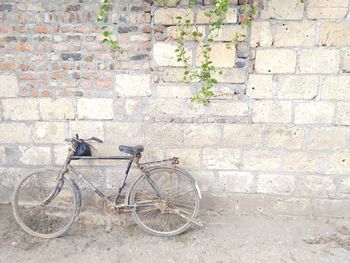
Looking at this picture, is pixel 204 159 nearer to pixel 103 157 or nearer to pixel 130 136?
pixel 130 136

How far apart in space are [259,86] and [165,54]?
1.00 metres

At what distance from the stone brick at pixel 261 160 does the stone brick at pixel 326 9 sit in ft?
4.60

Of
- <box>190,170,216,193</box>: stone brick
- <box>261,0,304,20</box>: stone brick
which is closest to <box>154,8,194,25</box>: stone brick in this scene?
<box>261,0,304,20</box>: stone brick

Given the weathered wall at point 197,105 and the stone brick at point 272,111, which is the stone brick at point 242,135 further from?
the stone brick at point 272,111

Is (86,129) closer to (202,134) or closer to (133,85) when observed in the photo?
(133,85)

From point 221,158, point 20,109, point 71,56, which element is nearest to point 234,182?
point 221,158

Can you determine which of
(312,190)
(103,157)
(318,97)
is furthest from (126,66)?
(312,190)

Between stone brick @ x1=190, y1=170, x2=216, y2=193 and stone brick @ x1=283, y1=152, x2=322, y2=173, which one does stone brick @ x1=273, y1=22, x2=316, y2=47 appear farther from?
stone brick @ x1=190, y1=170, x2=216, y2=193

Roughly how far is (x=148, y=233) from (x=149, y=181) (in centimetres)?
55

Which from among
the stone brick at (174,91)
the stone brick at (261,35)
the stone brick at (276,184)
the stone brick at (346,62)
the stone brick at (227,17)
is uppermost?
the stone brick at (227,17)

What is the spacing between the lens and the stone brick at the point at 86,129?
10.9 feet

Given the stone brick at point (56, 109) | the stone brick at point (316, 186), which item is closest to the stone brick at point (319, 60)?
the stone brick at point (316, 186)

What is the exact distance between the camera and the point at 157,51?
3.10 m

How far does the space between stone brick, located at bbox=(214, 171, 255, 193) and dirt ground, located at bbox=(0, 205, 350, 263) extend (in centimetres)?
32
